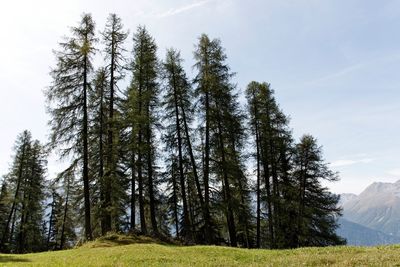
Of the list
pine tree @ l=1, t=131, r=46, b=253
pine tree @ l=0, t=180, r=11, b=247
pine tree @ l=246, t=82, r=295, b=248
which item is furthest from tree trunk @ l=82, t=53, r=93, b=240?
pine tree @ l=0, t=180, r=11, b=247

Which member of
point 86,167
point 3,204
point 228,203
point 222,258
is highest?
point 3,204

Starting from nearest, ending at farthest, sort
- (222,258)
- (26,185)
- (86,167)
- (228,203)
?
(222,258), (86,167), (228,203), (26,185)

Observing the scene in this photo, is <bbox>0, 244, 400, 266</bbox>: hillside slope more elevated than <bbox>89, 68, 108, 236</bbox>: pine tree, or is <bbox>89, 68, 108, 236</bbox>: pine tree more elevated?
<bbox>89, 68, 108, 236</bbox>: pine tree

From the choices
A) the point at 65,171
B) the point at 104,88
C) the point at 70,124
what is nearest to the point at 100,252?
the point at 65,171

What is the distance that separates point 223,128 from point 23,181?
95.4 ft

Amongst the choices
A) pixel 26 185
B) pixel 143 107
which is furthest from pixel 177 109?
pixel 26 185

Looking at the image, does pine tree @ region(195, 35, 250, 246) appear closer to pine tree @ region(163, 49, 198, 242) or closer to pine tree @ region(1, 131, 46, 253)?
pine tree @ region(163, 49, 198, 242)

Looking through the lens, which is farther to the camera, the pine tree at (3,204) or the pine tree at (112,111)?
the pine tree at (3,204)

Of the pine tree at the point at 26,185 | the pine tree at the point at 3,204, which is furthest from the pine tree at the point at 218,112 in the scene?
the pine tree at the point at 3,204

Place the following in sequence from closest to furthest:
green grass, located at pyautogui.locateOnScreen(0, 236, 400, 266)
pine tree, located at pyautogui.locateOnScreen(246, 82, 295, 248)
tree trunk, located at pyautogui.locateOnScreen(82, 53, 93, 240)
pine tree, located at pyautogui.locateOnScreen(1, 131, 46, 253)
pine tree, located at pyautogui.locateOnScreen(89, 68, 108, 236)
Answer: green grass, located at pyautogui.locateOnScreen(0, 236, 400, 266), tree trunk, located at pyautogui.locateOnScreen(82, 53, 93, 240), pine tree, located at pyautogui.locateOnScreen(89, 68, 108, 236), pine tree, located at pyautogui.locateOnScreen(246, 82, 295, 248), pine tree, located at pyautogui.locateOnScreen(1, 131, 46, 253)

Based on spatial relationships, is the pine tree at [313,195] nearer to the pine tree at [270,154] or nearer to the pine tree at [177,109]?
the pine tree at [270,154]

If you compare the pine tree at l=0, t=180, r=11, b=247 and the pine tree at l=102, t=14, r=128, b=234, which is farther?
the pine tree at l=0, t=180, r=11, b=247

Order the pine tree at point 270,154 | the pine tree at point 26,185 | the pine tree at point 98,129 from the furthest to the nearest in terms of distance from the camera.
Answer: the pine tree at point 26,185 → the pine tree at point 270,154 → the pine tree at point 98,129

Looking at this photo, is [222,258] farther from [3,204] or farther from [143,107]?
[3,204]
